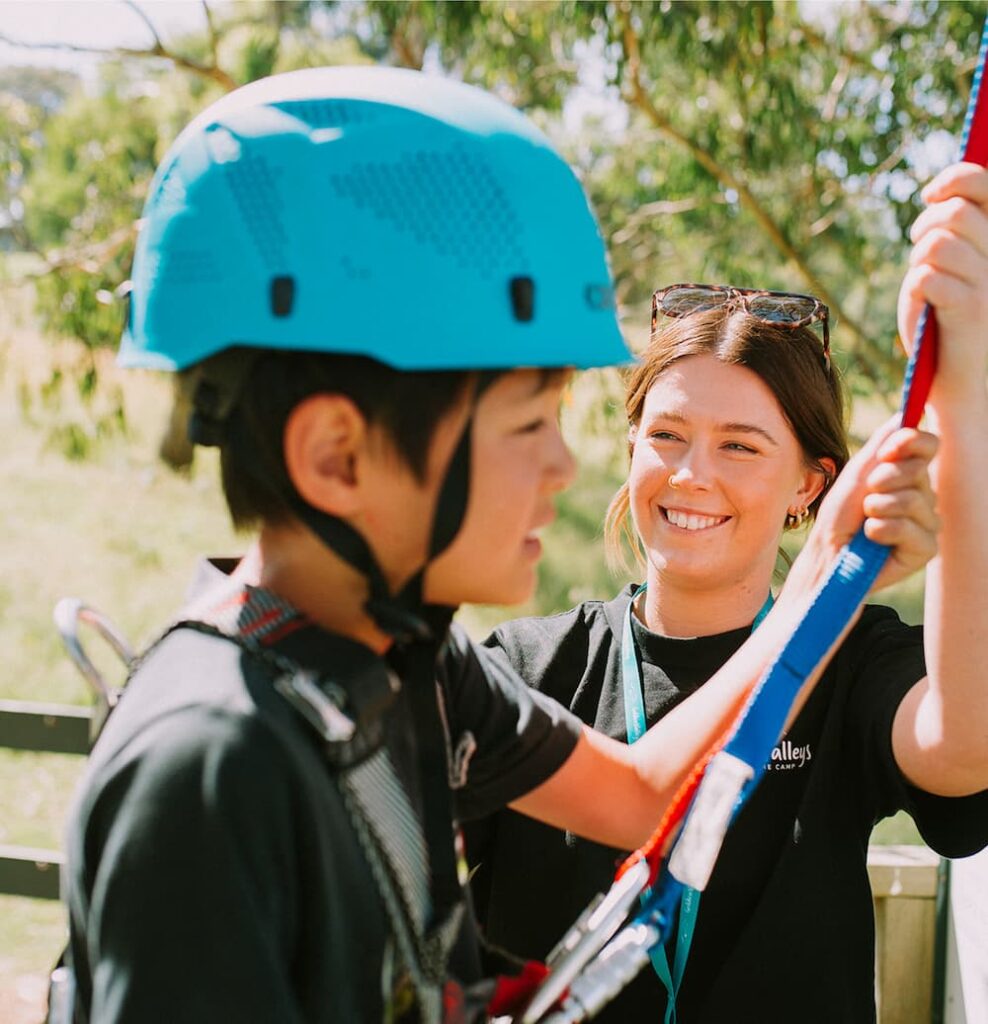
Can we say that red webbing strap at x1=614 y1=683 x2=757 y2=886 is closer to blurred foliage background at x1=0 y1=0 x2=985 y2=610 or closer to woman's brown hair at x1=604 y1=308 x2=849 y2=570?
woman's brown hair at x1=604 y1=308 x2=849 y2=570

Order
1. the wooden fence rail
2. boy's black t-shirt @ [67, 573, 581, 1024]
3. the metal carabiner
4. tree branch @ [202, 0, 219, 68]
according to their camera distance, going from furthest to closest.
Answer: tree branch @ [202, 0, 219, 68] → the wooden fence rail → the metal carabiner → boy's black t-shirt @ [67, 573, 581, 1024]

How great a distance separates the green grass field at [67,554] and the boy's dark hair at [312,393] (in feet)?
9.71

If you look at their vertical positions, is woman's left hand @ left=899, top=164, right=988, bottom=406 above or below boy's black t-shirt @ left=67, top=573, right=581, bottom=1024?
above

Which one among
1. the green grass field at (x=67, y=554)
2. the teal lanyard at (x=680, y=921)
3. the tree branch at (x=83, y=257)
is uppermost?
the tree branch at (x=83, y=257)

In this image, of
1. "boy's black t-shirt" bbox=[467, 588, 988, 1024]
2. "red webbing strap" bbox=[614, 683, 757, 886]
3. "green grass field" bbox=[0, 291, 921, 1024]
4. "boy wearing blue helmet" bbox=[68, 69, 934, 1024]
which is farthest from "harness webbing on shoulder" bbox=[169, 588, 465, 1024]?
"green grass field" bbox=[0, 291, 921, 1024]

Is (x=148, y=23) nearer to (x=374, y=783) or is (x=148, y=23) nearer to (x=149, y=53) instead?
(x=149, y=53)

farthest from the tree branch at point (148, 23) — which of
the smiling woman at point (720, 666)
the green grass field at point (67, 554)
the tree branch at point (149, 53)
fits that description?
the smiling woman at point (720, 666)

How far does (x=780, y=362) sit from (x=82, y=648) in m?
1.61

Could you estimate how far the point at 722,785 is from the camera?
1.85 meters

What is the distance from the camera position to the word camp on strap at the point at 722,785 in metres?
1.83

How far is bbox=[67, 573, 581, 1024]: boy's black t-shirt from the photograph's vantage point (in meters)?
1.38

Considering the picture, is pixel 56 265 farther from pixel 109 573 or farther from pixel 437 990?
pixel 437 990

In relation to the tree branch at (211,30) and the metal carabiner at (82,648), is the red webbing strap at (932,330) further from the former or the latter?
the tree branch at (211,30)

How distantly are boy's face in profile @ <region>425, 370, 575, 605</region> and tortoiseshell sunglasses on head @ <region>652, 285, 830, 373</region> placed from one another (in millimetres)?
1172
